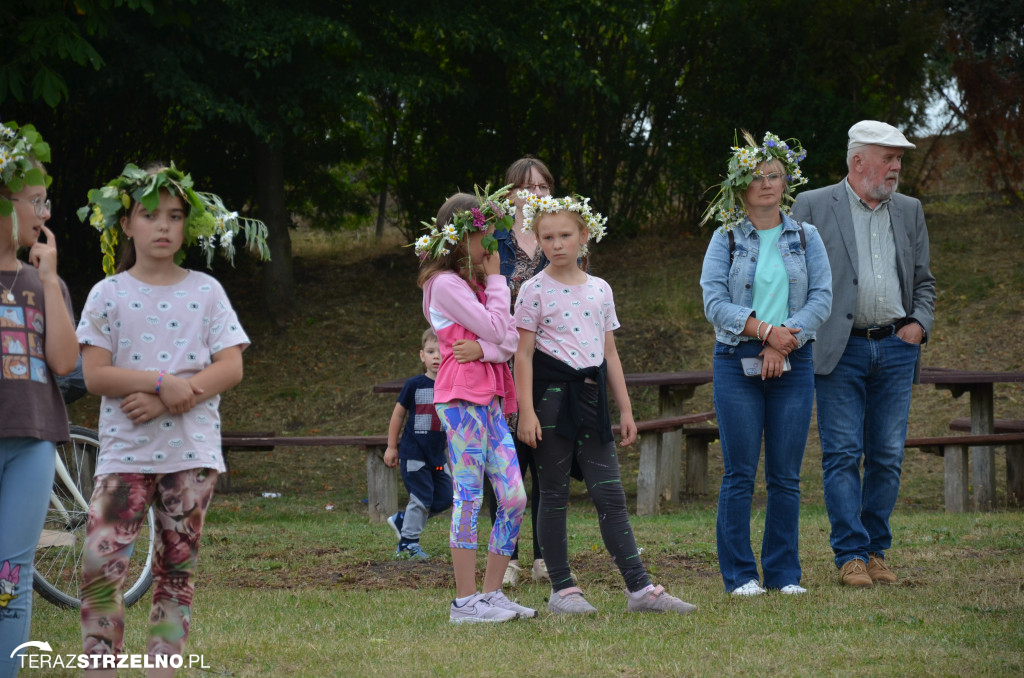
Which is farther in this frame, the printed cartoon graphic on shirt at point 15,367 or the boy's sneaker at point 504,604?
the boy's sneaker at point 504,604

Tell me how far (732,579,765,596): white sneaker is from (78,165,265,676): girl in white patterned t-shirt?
A: 8.56 ft

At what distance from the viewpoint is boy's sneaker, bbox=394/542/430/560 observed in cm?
670

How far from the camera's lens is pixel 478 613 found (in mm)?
4602

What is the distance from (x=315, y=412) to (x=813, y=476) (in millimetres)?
6162

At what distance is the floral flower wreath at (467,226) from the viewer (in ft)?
15.5

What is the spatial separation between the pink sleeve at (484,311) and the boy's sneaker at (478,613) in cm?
101

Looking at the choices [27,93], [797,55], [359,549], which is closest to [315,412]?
[27,93]

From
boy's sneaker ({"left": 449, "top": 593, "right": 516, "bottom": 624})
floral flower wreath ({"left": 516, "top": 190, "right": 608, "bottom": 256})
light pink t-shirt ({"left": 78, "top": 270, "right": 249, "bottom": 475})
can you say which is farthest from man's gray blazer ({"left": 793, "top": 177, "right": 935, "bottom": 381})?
light pink t-shirt ({"left": 78, "top": 270, "right": 249, "bottom": 475})

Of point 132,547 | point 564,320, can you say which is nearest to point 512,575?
point 564,320

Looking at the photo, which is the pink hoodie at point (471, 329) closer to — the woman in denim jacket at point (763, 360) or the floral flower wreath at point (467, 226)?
the floral flower wreath at point (467, 226)

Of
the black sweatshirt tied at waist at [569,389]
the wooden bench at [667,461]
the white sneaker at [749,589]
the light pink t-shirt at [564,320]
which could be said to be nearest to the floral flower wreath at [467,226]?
the light pink t-shirt at [564,320]

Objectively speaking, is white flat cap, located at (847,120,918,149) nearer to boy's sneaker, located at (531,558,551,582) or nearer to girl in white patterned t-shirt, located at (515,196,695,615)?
girl in white patterned t-shirt, located at (515,196,695,615)

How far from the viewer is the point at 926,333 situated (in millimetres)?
5523

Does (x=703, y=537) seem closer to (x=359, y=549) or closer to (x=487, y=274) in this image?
(x=359, y=549)
